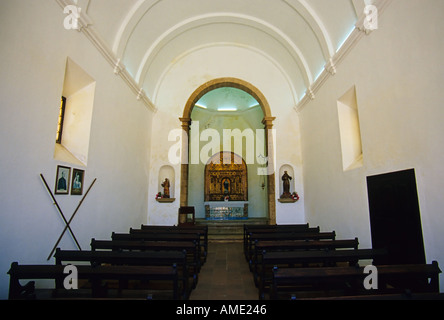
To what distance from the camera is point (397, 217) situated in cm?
438

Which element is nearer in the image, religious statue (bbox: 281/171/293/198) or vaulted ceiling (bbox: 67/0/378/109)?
vaulted ceiling (bbox: 67/0/378/109)

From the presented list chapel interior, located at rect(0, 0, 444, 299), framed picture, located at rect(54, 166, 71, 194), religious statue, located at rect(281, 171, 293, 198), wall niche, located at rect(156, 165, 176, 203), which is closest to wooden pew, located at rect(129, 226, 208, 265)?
chapel interior, located at rect(0, 0, 444, 299)

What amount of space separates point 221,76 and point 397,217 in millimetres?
8536

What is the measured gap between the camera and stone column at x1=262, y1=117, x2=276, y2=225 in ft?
32.2

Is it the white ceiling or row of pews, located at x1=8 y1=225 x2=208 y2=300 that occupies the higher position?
the white ceiling

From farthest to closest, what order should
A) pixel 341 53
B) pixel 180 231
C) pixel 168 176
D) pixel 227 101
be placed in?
pixel 227 101, pixel 168 176, pixel 180 231, pixel 341 53

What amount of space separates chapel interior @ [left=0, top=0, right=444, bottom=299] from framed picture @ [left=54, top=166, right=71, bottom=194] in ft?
0.13

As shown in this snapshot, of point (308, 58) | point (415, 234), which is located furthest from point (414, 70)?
point (308, 58)

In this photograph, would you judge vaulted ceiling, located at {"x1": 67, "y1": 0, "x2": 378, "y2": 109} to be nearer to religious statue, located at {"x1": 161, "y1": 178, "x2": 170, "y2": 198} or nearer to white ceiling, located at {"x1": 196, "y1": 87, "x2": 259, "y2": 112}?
religious statue, located at {"x1": 161, "y1": 178, "x2": 170, "y2": 198}

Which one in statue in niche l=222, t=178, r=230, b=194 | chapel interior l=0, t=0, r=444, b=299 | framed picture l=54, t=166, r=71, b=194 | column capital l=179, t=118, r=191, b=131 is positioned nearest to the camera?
chapel interior l=0, t=0, r=444, b=299

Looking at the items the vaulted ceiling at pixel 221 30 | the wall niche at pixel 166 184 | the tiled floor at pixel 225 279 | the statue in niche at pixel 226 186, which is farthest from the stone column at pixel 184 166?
the statue in niche at pixel 226 186

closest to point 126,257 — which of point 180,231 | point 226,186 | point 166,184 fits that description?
point 180,231

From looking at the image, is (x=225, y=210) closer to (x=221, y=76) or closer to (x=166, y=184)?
(x=166, y=184)

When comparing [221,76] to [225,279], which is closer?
[225,279]
